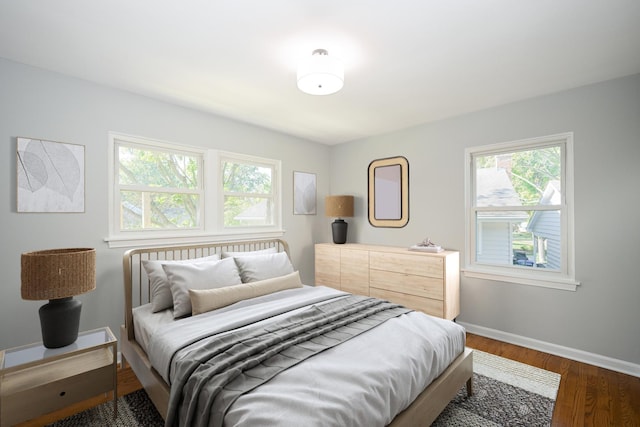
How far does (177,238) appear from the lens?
9.90 feet

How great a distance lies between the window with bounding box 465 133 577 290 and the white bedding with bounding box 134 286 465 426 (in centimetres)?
154

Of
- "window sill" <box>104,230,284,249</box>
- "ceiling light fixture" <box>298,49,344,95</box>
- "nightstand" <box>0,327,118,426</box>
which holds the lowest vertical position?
"nightstand" <box>0,327,118,426</box>

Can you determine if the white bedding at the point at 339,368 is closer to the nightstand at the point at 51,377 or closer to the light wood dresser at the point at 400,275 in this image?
the nightstand at the point at 51,377

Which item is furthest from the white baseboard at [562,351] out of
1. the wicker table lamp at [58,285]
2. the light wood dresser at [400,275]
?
the wicker table lamp at [58,285]

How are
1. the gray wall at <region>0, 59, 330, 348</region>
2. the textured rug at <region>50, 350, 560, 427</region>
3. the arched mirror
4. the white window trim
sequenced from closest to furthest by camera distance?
the textured rug at <region>50, 350, 560, 427</region>, the gray wall at <region>0, 59, 330, 348</region>, the white window trim, the arched mirror

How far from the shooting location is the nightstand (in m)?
1.60

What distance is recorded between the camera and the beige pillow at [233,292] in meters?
2.19

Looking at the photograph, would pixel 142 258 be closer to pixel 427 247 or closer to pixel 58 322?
pixel 58 322

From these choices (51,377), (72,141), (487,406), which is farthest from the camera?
(72,141)

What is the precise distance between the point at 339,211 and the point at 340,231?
287mm

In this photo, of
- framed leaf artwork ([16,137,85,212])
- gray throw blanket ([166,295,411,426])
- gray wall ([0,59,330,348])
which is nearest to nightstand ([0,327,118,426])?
gray wall ([0,59,330,348])

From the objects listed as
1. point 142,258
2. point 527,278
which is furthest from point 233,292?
point 527,278

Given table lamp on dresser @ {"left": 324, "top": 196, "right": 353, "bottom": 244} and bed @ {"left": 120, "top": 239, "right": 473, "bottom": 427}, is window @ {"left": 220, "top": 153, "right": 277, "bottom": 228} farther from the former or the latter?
bed @ {"left": 120, "top": 239, "right": 473, "bottom": 427}

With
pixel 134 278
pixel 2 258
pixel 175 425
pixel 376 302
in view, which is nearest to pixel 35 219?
pixel 2 258
